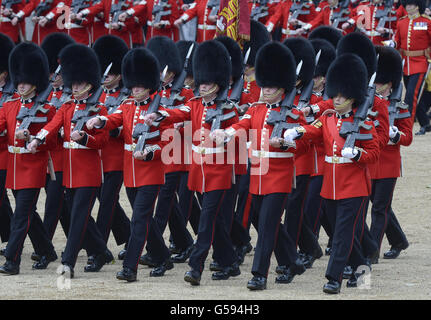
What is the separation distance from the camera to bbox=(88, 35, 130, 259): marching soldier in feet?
24.3

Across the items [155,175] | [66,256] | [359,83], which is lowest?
[66,256]

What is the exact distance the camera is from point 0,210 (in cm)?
784

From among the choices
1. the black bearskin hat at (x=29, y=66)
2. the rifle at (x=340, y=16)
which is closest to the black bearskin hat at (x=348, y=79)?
the black bearskin hat at (x=29, y=66)

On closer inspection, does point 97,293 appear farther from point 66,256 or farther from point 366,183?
point 366,183

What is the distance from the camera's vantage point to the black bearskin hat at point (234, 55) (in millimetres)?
7656

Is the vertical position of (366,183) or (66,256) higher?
(366,183)

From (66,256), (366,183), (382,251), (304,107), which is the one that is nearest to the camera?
(366,183)

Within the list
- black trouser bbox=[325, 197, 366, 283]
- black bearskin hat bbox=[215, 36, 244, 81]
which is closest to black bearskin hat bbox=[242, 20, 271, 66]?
Answer: black bearskin hat bbox=[215, 36, 244, 81]

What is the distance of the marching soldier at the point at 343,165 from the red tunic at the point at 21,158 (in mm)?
1604

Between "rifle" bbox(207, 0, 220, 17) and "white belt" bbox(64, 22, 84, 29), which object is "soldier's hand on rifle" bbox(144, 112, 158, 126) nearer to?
"rifle" bbox(207, 0, 220, 17)

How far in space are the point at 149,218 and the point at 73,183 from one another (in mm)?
525

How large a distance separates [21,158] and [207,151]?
3.80 ft

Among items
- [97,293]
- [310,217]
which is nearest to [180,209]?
[310,217]

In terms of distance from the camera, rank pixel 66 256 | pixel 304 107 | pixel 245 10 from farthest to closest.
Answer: pixel 245 10 → pixel 304 107 → pixel 66 256
